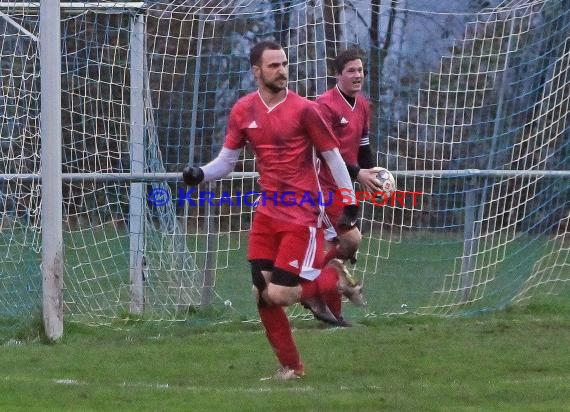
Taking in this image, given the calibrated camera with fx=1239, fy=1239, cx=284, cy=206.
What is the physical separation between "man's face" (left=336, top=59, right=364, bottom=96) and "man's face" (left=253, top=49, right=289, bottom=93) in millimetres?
1943

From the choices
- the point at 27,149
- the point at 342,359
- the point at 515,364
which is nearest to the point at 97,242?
the point at 27,149

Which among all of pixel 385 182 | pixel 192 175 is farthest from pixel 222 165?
pixel 385 182

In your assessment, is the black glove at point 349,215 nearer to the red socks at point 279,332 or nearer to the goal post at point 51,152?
the red socks at point 279,332

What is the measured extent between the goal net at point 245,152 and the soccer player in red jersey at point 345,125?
1.28m

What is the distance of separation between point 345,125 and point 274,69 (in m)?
2.05

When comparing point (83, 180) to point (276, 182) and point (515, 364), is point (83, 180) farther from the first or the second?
point (515, 364)

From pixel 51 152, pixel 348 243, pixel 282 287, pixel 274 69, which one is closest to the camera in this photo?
pixel 282 287

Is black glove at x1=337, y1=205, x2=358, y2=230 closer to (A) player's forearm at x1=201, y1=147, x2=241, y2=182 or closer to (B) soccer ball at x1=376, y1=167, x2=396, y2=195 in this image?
(B) soccer ball at x1=376, y1=167, x2=396, y2=195

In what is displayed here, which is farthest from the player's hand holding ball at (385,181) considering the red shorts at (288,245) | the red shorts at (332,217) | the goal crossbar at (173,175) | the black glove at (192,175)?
the goal crossbar at (173,175)

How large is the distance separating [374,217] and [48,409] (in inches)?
221

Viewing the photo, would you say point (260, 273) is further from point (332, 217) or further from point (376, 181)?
point (332, 217)

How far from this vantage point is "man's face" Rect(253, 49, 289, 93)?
300 inches

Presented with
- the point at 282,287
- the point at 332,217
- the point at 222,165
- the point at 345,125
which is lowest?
the point at 282,287

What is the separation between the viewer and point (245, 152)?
39.0 feet
